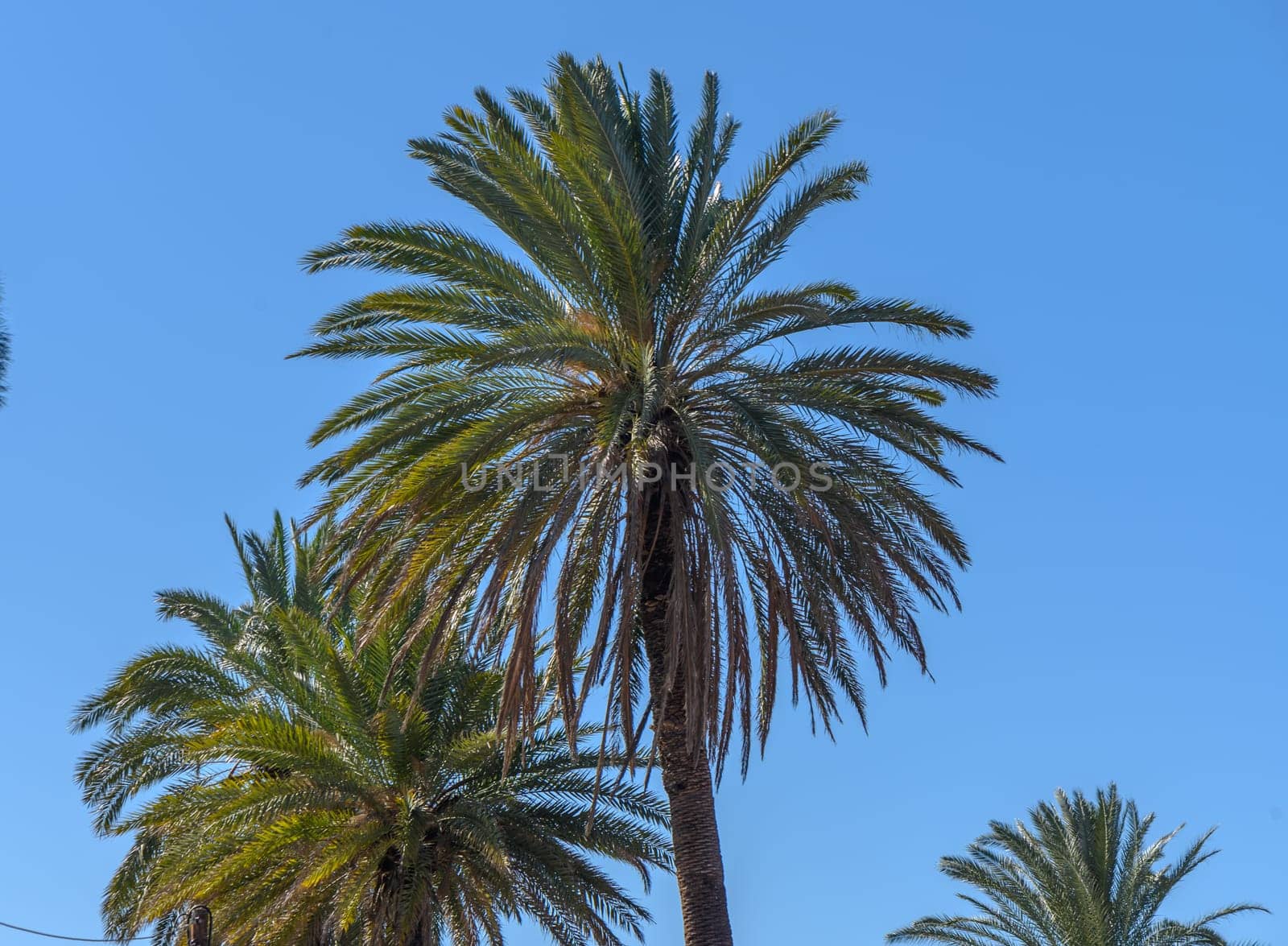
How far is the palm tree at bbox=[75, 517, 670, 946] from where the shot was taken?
17.3 m

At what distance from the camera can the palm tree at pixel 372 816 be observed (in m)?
17.3

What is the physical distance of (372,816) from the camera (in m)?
18.3

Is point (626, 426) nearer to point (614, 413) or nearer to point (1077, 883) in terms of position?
point (614, 413)

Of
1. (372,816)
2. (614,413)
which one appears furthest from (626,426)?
(372,816)

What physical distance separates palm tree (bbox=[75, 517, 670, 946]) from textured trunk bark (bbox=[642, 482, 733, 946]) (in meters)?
2.97

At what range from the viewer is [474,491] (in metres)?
14.7

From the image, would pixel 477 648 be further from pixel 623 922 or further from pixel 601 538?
pixel 623 922

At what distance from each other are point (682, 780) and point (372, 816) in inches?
216

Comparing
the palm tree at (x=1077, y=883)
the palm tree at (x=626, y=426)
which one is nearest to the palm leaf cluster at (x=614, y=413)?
the palm tree at (x=626, y=426)

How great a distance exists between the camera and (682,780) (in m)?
14.6

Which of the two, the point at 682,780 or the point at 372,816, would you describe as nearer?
the point at 682,780

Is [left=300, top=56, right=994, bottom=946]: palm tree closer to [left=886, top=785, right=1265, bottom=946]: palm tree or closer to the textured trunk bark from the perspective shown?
the textured trunk bark

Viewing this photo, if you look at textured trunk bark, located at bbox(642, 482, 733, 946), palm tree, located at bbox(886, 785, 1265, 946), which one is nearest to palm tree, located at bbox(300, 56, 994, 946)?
textured trunk bark, located at bbox(642, 482, 733, 946)

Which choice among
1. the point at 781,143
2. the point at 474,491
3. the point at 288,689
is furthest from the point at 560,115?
the point at 288,689
